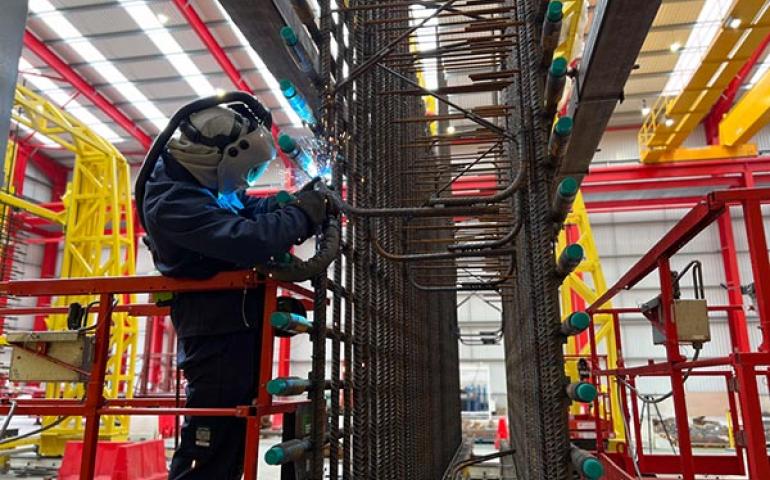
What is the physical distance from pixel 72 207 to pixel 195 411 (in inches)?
400

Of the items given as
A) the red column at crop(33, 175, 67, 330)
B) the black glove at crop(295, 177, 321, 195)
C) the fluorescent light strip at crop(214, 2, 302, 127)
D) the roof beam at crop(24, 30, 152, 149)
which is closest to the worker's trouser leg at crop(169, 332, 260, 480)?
the black glove at crop(295, 177, 321, 195)

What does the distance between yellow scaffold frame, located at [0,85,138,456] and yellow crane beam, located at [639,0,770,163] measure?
12227 mm

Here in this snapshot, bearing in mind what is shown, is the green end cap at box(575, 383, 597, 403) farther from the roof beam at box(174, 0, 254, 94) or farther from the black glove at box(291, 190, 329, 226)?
the roof beam at box(174, 0, 254, 94)

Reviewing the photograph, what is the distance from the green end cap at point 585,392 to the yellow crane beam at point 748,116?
13.6 meters

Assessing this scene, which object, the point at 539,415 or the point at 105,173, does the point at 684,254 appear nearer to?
the point at 105,173

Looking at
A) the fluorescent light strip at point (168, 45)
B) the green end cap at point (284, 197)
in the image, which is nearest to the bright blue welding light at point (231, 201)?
the green end cap at point (284, 197)

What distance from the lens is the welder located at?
2.61m

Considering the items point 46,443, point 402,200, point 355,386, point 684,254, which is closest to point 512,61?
point 402,200

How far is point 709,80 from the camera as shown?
42.4 feet

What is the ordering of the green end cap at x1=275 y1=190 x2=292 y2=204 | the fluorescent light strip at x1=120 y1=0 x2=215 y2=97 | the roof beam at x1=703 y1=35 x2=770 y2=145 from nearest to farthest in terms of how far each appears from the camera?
1. the green end cap at x1=275 y1=190 x2=292 y2=204
2. the fluorescent light strip at x1=120 y1=0 x2=215 y2=97
3. the roof beam at x1=703 y1=35 x2=770 y2=145

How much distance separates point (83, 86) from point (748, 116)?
18991 millimetres

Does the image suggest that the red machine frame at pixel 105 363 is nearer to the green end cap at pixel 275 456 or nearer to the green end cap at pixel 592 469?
the green end cap at pixel 275 456

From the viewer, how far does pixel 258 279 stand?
2688mm

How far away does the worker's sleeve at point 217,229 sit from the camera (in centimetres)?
251
